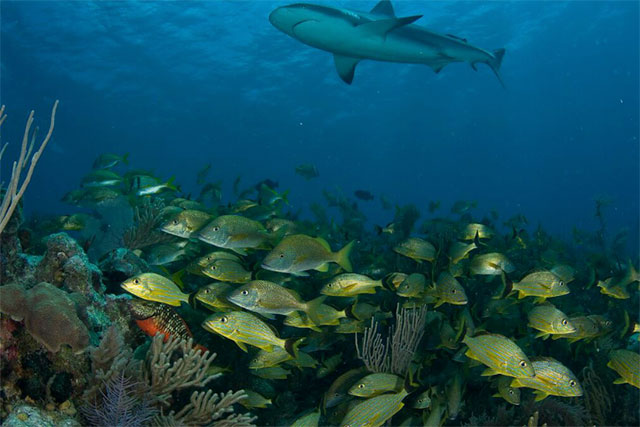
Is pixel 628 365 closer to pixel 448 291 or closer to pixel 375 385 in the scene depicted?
pixel 448 291

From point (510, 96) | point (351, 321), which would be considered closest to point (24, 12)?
point (351, 321)

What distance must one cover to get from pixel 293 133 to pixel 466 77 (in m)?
22.8

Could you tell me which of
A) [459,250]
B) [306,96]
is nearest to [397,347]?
[459,250]

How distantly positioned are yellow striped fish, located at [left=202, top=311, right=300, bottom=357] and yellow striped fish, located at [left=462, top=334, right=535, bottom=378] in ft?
5.51

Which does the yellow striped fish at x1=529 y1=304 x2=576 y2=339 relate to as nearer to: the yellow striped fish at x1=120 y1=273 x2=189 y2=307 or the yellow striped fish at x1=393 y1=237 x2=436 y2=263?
the yellow striped fish at x1=393 y1=237 x2=436 y2=263

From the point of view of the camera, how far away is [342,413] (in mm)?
3773

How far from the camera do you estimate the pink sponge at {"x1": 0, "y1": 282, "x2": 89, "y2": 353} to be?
306 centimetres

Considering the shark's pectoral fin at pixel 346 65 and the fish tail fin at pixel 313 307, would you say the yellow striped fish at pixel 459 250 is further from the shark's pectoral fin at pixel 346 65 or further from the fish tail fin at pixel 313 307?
the shark's pectoral fin at pixel 346 65

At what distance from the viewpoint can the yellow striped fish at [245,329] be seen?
11.4 ft

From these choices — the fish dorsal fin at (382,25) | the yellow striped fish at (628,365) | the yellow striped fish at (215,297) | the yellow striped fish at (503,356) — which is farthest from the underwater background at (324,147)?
the fish dorsal fin at (382,25)

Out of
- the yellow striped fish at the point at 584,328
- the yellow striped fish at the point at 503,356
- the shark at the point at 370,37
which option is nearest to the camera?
the yellow striped fish at the point at 503,356

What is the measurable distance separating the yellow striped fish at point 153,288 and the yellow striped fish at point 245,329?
1.51 ft

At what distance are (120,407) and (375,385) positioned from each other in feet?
6.83

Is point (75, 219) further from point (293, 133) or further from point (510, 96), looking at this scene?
point (510, 96)
